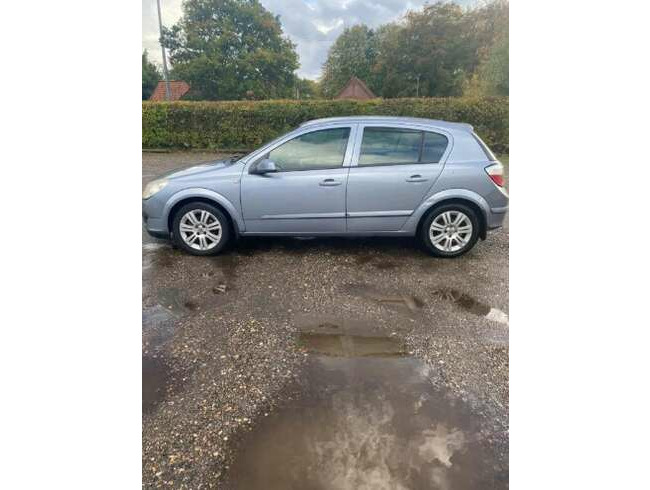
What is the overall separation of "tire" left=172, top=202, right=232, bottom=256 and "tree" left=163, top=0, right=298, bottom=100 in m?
18.3

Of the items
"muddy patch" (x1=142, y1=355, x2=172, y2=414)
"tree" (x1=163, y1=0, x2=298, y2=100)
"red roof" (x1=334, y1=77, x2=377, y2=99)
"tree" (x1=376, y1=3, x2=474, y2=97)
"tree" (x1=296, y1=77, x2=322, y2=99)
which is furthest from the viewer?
"red roof" (x1=334, y1=77, x2=377, y2=99)

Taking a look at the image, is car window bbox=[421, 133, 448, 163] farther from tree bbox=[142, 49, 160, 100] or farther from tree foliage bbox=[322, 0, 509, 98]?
tree foliage bbox=[322, 0, 509, 98]

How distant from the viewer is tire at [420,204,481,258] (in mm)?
4078

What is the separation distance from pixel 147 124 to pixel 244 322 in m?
12.9

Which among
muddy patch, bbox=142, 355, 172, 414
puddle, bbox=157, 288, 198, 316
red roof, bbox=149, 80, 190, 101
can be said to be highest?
red roof, bbox=149, 80, 190, 101

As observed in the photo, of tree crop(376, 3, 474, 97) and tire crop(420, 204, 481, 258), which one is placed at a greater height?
tree crop(376, 3, 474, 97)

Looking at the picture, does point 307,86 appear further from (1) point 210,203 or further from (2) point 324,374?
(2) point 324,374

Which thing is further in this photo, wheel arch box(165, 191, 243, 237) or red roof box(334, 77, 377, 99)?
red roof box(334, 77, 377, 99)

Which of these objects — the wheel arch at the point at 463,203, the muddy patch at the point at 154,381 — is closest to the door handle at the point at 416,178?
Answer: the wheel arch at the point at 463,203

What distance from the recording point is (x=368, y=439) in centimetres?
186

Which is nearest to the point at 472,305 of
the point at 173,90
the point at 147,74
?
the point at 147,74

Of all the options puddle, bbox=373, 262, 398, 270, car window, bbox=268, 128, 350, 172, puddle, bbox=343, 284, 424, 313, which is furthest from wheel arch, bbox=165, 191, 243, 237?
puddle, bbox=373, 262, 398, 270

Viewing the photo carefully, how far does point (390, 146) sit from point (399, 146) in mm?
96
